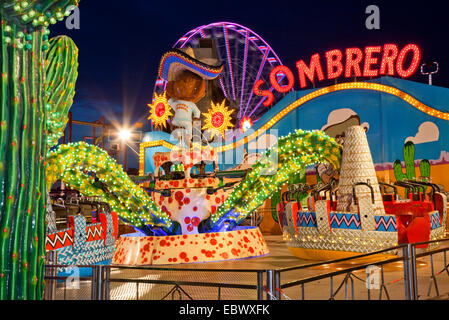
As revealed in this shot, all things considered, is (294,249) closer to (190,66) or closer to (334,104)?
(190,66)

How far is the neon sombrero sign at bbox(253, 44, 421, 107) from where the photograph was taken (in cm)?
1914

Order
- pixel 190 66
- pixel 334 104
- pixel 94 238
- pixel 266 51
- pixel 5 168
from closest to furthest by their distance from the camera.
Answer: pixel 5 168 → pixel 94 238 → pixel 190 66 → pixel 334 104 → pixel 266 51

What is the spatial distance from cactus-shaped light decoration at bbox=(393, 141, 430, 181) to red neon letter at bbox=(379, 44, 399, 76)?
336 cm

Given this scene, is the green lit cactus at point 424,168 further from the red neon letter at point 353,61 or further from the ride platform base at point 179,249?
the ride platform base at point 179,249

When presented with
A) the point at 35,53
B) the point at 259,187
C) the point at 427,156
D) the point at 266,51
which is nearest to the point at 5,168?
the point at 35,53

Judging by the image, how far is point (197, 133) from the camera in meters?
12.3

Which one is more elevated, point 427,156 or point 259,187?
point 427,156

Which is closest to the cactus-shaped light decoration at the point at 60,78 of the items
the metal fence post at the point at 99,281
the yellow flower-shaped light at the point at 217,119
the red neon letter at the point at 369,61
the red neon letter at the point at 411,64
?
the metal fence post at the point at 99,281

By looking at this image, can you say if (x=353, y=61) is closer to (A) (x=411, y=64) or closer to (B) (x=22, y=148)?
(A) (x=411, y=64)

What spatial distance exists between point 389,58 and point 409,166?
4.89 metres

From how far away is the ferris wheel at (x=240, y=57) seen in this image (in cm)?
2606

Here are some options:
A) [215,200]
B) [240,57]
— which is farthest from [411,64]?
[215,200]

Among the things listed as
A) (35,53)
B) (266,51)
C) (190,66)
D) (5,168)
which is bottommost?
(5,168)
